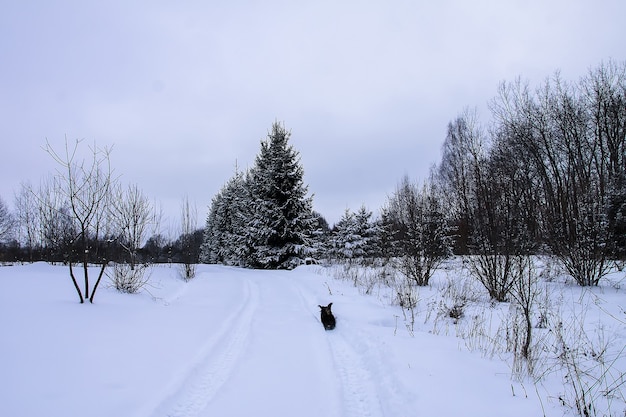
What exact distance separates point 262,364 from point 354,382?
4.38ft

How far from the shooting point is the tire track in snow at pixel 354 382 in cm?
310

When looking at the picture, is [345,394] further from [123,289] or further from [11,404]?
[123,289]

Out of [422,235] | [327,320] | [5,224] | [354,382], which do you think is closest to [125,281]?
[327,320]

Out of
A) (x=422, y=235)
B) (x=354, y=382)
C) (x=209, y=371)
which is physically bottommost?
(x=354, y=382)

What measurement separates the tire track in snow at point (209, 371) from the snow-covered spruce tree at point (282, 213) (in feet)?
49.6

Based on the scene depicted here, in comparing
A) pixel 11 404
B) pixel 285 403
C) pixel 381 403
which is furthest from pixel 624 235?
pixel 11 404

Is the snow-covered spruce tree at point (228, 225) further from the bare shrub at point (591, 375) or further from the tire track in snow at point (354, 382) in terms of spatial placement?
the bare shrub at point (591, 375)

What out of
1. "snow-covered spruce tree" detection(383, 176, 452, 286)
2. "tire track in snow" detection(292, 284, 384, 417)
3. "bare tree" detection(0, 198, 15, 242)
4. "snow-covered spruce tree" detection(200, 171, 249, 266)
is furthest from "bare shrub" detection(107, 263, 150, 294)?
"bare tree" detection(0, 198, 15, 242)

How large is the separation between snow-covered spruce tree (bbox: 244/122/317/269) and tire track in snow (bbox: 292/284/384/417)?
1636cm

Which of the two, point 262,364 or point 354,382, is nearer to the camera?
point 354,382

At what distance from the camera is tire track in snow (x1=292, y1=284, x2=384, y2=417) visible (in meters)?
3.10

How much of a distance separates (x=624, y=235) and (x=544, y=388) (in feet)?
23.6

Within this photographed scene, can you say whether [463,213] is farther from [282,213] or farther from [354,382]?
[282,213]

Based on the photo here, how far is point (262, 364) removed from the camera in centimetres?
423
